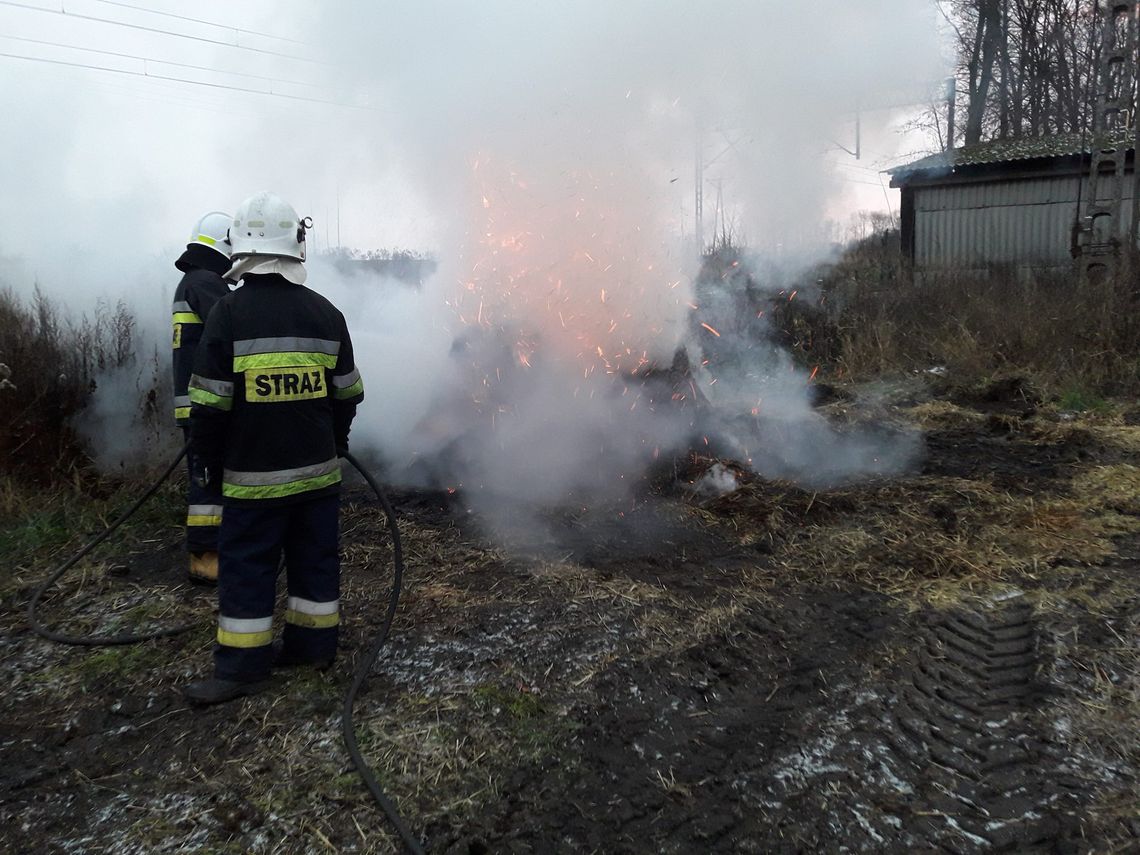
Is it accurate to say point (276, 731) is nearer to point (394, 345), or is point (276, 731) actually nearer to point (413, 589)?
point (413, 589)

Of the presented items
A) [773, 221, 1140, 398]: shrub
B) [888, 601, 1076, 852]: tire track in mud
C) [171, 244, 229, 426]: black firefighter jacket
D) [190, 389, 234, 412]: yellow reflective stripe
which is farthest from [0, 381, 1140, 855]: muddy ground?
[773, 221, 1140, 398]: shrub

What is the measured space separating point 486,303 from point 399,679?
3.84 meters

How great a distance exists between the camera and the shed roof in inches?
606

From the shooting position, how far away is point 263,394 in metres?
3.21

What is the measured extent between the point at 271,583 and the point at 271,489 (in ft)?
1.45

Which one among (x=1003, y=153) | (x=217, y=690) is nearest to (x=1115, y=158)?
(x=1003, y=153)

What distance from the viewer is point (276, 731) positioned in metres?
3.03

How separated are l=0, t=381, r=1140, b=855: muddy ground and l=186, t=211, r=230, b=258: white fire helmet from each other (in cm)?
206

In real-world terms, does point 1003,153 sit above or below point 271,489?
above

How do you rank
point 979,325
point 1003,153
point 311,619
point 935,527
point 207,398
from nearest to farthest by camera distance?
point 207,398 < point 311,619 < point 935,527 < point 979,325 < point 1003,153

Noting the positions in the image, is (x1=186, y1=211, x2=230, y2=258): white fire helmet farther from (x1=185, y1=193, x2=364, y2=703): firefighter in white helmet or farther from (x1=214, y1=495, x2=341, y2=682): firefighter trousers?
(x1=214, y1=495, x2=341, y2=682): firefighter trousers

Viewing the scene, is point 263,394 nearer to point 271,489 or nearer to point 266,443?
point 266,443

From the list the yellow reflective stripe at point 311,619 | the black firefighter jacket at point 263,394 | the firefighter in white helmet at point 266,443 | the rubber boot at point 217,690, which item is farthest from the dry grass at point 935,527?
the rubber boot at point 217,690

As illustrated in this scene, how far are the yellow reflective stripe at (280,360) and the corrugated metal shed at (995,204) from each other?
14.5m
